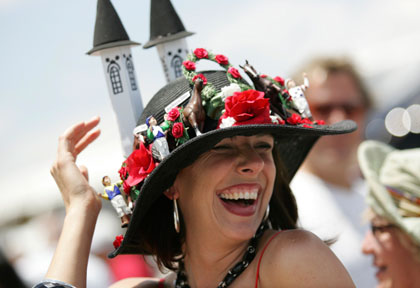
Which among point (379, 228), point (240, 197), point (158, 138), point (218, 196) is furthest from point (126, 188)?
point (379, 228)

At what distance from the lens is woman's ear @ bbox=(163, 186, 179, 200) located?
9.36ft

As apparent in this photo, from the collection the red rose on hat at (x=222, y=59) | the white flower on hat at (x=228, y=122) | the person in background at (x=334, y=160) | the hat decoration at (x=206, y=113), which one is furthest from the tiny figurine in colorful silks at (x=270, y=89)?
the person in background at (x=334, y=160)

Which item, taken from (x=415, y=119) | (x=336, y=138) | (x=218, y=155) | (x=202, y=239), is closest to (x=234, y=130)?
(x=218, y=155)

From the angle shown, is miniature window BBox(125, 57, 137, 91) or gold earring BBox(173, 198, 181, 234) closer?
gold earring BBox(173, 198, 181, 234)

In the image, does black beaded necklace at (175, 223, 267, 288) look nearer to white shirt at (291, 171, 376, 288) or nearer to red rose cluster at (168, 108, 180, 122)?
red rose cluster at (168, 108, 180, 122)

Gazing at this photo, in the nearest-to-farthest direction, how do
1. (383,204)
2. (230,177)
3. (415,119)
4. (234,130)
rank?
(234,130) → (230,177) → (383,204) → (415,119)

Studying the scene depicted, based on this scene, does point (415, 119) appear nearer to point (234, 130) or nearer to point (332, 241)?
point (332, 241)

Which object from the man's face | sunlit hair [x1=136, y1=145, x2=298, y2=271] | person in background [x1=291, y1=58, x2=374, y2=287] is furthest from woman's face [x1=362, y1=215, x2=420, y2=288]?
sunlit hair [x1=136, y1=145, x2=298, y2=271]

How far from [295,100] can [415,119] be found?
5961 millimetres

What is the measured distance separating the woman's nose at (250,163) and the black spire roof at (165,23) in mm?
977

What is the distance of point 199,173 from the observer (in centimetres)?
267

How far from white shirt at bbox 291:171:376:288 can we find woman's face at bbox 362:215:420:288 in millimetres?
123

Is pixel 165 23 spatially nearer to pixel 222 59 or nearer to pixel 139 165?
pixel 222 59

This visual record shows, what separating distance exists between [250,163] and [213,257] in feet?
1.72
